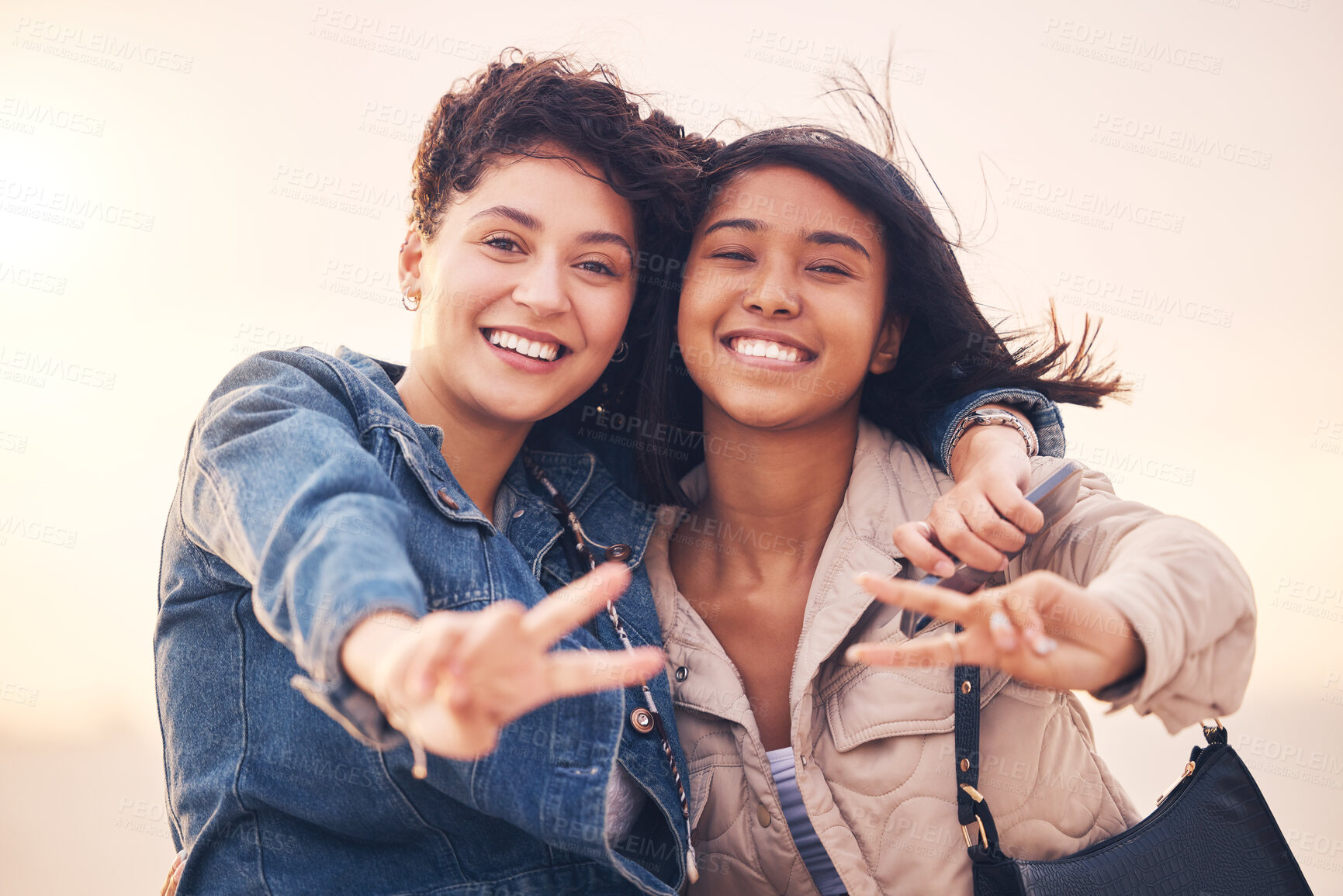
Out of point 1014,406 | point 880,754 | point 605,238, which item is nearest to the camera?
point 880,754

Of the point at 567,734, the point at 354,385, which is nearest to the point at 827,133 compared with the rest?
the point at 354,385

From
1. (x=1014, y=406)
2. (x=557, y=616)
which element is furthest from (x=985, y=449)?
(x=557, y=616)

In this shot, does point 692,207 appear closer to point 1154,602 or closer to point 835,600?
point 835,600

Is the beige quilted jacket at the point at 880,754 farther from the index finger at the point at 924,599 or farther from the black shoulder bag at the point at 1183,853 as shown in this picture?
the index finger at the point at 924,599

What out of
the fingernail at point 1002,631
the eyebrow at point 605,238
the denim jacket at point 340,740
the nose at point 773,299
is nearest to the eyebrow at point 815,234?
the nose at point 773,299

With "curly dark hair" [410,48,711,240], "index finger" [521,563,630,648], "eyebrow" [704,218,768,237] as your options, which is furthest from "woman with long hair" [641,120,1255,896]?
"index finger" [521,563,630,648]

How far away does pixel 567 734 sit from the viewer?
1.31 meters

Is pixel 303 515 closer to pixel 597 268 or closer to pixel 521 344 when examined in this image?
pixel 521 344

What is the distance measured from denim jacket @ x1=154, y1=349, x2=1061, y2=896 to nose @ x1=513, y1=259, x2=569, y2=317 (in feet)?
0.97

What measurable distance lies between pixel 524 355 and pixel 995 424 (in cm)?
90

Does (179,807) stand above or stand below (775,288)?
below

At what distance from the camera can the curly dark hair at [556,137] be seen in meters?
1.74

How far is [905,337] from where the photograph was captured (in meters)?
2.06

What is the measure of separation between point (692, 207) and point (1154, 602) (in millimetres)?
1148
